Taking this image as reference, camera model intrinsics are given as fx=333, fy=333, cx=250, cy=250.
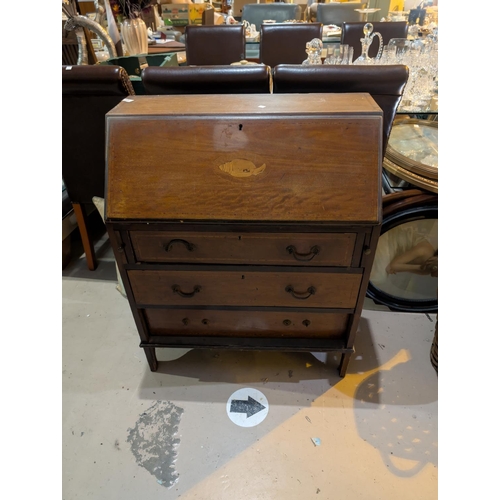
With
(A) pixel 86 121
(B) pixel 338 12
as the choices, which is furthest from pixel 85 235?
(B) pixel 338 12

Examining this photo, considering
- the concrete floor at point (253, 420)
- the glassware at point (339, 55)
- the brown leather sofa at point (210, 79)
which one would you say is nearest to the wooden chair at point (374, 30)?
the glassware at point (339, 55)

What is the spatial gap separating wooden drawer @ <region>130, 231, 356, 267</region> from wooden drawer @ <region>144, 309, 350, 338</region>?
0.83 ft

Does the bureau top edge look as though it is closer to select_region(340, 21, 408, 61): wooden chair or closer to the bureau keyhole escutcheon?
the bureau keyhole escutcheon

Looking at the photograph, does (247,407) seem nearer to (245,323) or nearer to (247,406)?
(247,406)

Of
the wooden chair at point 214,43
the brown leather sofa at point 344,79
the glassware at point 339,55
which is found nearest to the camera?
the brown leather sofa at point 344,79

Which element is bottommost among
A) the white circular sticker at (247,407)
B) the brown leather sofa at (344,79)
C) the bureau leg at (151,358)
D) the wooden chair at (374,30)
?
the white circular sticker at (247,407)

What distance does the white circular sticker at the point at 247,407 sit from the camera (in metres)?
1.27

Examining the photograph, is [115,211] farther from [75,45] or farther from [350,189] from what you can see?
[75,45]

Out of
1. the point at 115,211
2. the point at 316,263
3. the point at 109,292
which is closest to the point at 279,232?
the point at 316,263

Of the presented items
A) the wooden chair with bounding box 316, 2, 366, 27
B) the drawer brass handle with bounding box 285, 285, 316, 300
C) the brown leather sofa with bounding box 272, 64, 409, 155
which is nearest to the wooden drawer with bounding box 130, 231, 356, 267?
the drawer brass handle with bounding box 285, 285, 316, 300

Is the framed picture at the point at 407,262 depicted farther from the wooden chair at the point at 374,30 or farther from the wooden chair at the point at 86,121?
the wooden chair at the point at 374,30

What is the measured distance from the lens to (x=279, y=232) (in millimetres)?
957

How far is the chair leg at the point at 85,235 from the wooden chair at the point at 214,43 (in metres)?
1.80

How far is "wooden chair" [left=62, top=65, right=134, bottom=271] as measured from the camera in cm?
132
